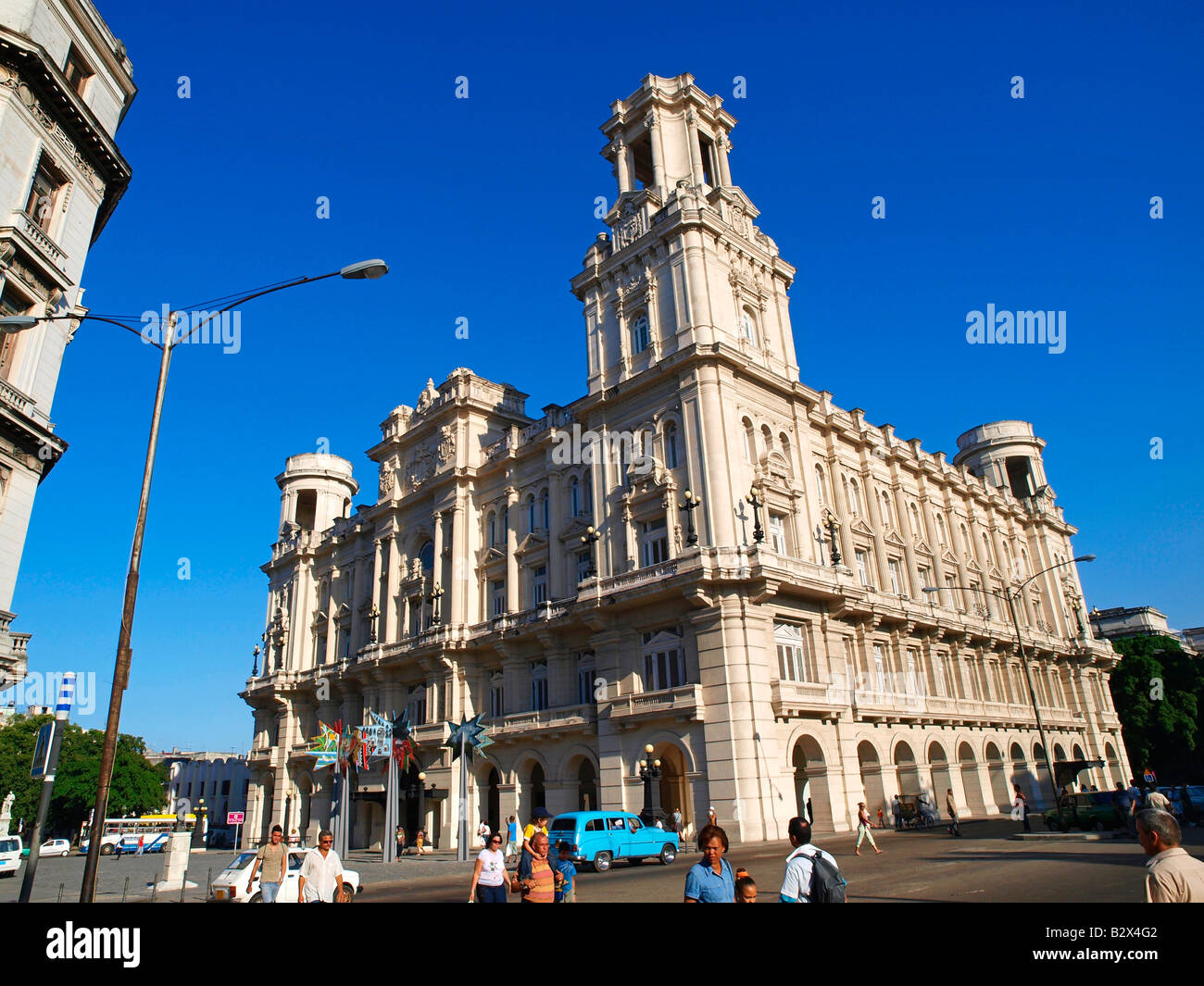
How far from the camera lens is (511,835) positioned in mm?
39156

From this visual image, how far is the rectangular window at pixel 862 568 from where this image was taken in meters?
44.4

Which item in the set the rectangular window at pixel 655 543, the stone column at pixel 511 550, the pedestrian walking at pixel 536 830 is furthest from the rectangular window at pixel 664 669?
the pedestrian walking at pixel 536 830

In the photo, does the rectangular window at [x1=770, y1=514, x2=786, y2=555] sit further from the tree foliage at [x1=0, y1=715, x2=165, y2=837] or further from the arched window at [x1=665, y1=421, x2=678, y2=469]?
the tree foliage at [x1=0, y1=715, x2=165, y2=837]

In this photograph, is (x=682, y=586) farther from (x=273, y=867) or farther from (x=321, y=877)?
(x=321, y=877)

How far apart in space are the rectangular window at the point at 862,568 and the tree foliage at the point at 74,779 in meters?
73.2

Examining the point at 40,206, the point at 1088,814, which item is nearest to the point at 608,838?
the point at 1088,814

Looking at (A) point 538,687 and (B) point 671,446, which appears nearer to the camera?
(B) point 671,446

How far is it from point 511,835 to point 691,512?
18642 millimetres

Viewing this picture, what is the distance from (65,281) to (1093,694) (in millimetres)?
71397

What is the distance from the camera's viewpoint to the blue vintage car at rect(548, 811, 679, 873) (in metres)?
26.3

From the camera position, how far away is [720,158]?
4706 centimetres

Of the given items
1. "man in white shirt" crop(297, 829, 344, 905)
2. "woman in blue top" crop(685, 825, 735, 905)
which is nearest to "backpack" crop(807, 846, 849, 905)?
"woman in blue top" crop(685, 825, 735, 905)

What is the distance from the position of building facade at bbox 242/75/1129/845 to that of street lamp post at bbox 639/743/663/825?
1183mm
